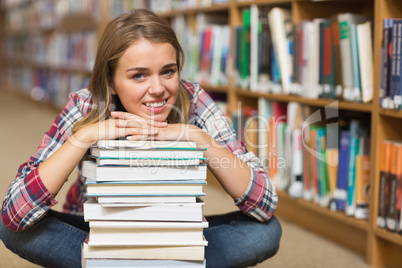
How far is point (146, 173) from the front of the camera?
3.36 feet

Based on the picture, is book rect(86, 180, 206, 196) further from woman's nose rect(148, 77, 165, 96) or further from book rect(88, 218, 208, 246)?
woman's nose rect(148, 77, 165, 96)

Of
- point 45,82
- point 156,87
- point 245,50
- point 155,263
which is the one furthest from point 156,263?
point 45,82

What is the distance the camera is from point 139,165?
1027 mm

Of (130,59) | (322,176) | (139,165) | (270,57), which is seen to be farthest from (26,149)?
(139,165)

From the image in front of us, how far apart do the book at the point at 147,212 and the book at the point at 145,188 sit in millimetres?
25

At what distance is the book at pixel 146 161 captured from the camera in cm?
102

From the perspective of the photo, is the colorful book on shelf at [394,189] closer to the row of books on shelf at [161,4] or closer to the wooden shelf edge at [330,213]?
the wooden shelf edge at [330,213]

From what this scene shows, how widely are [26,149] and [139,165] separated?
2857 millimetres

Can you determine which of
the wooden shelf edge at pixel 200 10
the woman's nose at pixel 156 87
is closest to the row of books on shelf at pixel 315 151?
the wooden shelf edge at pixel 200 10

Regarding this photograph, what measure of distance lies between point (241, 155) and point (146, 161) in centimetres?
41

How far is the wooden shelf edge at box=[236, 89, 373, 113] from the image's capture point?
1780 millimetres

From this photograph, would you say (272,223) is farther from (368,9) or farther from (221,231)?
(368,9)

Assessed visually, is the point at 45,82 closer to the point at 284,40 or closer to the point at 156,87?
the point at 284,40

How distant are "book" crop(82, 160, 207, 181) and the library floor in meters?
0.76
